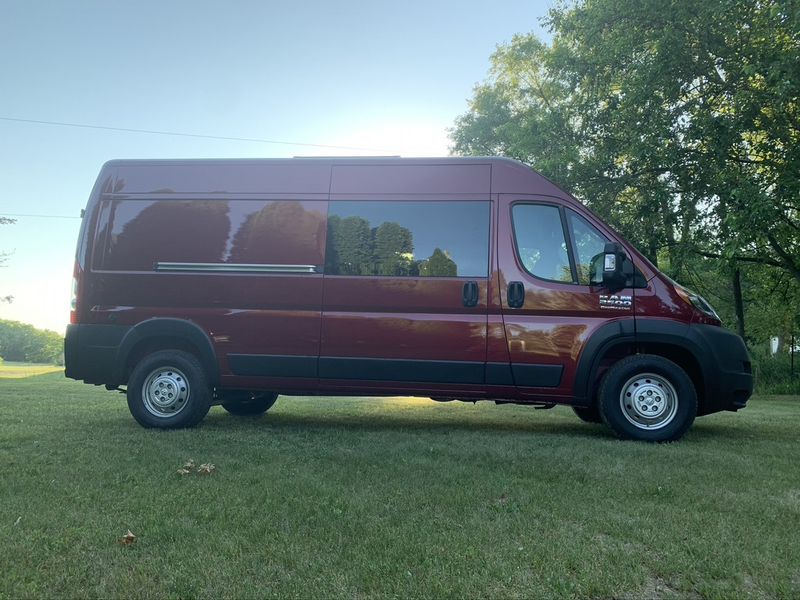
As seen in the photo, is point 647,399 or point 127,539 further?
point 647,399

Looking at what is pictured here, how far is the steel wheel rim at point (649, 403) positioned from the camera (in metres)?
5.91

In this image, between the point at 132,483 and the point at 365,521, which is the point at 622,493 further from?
the point at 132,483

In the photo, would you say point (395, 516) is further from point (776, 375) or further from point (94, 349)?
point (776, 375)

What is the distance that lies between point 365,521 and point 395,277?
3.20m

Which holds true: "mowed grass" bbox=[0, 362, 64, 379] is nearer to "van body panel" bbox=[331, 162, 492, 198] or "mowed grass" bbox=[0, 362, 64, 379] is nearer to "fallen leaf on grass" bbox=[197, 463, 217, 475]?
"van body panel" bbox=[331, 162, 492, 198]

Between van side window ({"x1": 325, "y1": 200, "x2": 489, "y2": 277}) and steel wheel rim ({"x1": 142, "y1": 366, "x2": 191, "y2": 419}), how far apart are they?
2.04m

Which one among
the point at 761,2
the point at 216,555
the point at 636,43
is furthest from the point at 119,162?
the point at 761,2

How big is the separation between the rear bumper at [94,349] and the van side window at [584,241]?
4.87 m

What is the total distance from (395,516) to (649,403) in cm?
366

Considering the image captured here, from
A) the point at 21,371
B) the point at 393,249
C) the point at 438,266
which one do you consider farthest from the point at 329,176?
the point at 21,371

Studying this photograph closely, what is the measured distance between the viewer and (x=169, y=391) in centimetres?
640

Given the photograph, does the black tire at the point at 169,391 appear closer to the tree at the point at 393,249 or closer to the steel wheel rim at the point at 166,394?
the steel wheel rim at the point at 166,394

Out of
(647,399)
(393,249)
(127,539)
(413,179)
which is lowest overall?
(127,539)

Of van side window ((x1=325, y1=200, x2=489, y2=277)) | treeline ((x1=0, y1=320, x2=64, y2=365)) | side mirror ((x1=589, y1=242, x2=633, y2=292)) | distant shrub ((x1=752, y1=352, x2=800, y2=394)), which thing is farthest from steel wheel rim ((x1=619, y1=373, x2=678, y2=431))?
treeline ((x1=0, y1=320, x2=64, y2=365))
